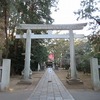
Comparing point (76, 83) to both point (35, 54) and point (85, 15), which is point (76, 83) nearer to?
point (85, 15)

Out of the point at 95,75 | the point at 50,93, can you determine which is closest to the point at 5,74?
the point at 50,93

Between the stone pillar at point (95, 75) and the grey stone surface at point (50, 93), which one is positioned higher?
the stone pillar at point (95, 75)

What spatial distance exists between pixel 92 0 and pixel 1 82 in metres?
8.10

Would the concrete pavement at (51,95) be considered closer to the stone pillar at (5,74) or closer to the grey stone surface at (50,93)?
the grey stone surface at (50,93)

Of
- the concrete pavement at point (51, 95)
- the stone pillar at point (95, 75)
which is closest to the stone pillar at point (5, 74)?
the concrete pavement at point (51, 95)

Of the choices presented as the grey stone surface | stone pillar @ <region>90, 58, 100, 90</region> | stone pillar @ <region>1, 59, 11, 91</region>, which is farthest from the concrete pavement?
stone pillar @ <region>1, 59, 11, 91</region>

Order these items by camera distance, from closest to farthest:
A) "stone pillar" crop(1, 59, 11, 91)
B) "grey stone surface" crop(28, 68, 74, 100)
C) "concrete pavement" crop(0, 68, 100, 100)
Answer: "concrete pavement" crop(0, 68, 100, 100)
"grey stone surface" crop(28, 68, 74, 100)
"stone pillar" crop(1, 59, 11, 91)

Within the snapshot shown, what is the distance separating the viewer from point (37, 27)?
15359 millimetres

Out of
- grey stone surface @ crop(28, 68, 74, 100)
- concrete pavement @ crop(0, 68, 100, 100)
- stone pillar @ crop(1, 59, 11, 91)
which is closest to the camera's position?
concrete pavement @ crop(0, 68, 100, 100)

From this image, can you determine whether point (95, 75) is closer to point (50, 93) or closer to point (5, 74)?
point (50, 93)

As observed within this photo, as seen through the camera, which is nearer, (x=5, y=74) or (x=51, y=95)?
(x=51, y=95)

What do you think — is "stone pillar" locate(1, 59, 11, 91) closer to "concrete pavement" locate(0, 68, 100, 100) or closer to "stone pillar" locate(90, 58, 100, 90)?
"concrete pavement" locate(0, 68, 100, 100)

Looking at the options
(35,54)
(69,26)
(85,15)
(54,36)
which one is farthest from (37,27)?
(35,54)

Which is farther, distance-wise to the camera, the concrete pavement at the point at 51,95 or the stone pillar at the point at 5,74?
the stone pillar at the point at 5,74
